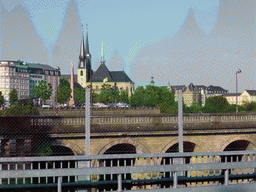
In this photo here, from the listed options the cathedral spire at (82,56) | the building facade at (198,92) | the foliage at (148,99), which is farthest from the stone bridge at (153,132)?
the building facade at (198,92)

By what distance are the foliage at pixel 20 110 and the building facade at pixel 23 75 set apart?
293ft

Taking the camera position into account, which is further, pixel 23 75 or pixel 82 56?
pixel 82 56

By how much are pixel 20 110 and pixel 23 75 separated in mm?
121445

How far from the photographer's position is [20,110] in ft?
43.9

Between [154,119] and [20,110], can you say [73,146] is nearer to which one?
[20,110]

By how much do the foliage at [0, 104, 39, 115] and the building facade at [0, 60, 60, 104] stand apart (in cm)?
8935

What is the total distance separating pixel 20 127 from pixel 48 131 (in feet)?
4.24

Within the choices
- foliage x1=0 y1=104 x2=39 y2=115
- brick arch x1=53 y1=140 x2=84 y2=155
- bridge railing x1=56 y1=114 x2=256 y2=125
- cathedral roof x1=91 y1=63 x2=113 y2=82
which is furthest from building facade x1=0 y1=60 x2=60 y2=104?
foliage x1=0 y1=104 x2=39 y2=115

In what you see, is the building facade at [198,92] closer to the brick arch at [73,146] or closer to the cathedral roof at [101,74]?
the cathedral roof at [101,74]

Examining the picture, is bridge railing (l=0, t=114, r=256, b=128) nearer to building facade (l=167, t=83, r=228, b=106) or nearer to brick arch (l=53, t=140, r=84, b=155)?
brick arch (l=53, t=140, r=84, b=155)

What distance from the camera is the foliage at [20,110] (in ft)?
43.2

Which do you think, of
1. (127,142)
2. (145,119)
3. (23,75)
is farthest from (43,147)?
(23,75)

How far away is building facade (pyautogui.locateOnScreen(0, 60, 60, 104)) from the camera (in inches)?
4615

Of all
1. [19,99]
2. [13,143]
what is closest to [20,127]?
[13,143]
